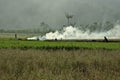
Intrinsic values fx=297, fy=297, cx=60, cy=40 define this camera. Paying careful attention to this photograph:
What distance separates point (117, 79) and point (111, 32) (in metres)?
125

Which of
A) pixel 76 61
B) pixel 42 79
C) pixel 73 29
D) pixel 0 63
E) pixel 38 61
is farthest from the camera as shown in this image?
pixel 73 29

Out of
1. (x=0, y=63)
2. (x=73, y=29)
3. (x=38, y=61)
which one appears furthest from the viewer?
(x=73, y=29)

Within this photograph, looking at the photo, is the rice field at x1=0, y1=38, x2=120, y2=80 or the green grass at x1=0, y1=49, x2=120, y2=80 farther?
the rice field at x1=0, y1=38, x2=120, y2=80

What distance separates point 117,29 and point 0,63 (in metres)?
128

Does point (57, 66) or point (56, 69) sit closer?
point (56, 69)

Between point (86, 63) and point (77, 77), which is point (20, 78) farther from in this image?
point (86, 63)

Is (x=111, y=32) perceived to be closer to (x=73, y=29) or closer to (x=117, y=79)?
(x=73, y=29)

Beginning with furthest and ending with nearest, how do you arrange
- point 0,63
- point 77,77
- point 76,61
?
point 76,61
point 0,63
point 77,77

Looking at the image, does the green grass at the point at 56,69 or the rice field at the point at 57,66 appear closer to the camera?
the green grass at the point at 56,69

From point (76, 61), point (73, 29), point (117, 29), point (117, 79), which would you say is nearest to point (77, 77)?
point (117, 79)

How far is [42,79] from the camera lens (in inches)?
Result: 276

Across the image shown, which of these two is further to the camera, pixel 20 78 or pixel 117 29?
pixel 117 29

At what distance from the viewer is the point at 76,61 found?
12.9 metres

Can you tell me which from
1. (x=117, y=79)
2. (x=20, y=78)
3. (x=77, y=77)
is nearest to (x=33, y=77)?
(x=20, y=78)
